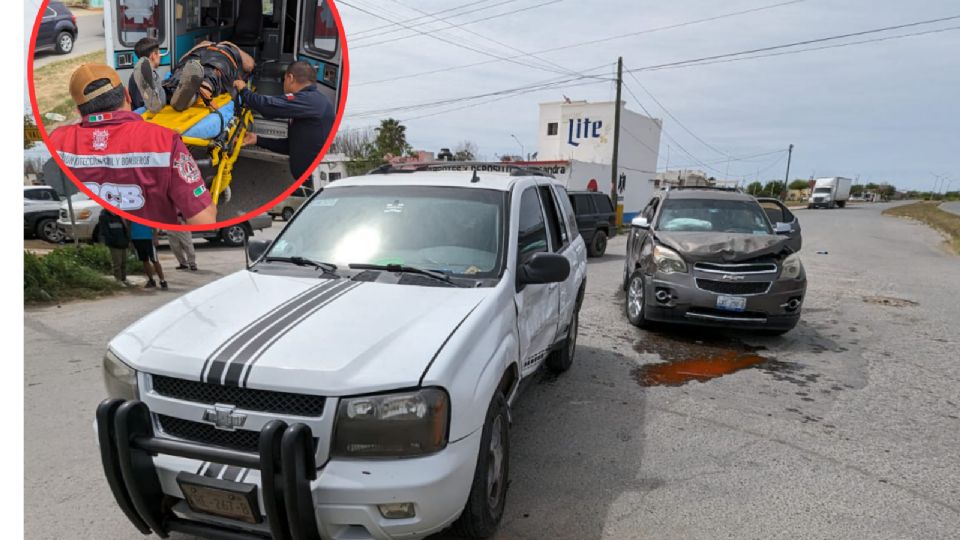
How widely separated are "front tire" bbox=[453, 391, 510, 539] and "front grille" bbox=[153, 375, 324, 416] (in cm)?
80

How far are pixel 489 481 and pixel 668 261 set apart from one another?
4.73m

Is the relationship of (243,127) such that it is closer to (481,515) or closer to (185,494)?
(185,494)

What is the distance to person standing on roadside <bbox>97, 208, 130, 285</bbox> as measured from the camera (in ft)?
29.8

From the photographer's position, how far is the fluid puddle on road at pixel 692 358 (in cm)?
576

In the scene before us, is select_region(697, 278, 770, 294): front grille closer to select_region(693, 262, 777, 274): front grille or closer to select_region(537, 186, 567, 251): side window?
select_region(693, 262, 777, 274): front grille

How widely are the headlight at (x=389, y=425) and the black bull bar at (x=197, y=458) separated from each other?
15 cm

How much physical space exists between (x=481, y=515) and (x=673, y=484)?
4.93ft

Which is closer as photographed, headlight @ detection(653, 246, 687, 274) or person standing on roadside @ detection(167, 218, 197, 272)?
headlight @ detection(653, 246, 687, 274)

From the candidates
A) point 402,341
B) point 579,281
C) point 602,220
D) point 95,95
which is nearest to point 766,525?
point 402,341

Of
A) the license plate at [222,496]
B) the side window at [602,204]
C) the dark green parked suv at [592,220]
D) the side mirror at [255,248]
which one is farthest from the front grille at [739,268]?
the side window at [602,204]

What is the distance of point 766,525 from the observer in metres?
3.25

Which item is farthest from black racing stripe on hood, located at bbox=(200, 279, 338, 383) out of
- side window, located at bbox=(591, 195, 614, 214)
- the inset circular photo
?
side window, located at bbox=(591, 195, 614, 214)

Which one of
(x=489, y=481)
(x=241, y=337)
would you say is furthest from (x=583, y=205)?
(x=241, y=337)

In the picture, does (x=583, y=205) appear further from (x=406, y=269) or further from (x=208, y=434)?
(x=208, y=434)
